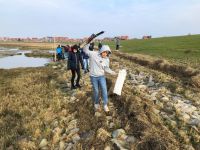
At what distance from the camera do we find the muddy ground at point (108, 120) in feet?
31.4

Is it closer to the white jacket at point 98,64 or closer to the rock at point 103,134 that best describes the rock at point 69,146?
the rock at point 103,134

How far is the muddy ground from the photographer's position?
9.57 m

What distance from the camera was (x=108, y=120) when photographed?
11.4 metres

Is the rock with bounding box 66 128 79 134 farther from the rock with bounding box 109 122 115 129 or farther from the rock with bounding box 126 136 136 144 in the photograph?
the rock with bounding box 126 136 136 144

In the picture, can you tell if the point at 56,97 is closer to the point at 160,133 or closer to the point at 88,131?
the point at 88,131

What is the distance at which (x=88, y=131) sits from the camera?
35.7ft

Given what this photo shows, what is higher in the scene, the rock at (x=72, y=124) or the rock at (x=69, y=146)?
the rock at (x=72, y=124)

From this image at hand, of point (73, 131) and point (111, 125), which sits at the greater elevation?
point (111, 125)

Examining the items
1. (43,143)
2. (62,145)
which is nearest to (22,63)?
(43,143)

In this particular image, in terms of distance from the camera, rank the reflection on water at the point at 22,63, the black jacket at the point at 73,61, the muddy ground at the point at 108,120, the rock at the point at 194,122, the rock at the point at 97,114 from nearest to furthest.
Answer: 1. the muddy ground at the point at 108,120
2. the rock at the point at 194,122
3. the rock at the point at 97,114
4. the black jacket at the point at 73,61
5. the reflection on water at the point at 22,63

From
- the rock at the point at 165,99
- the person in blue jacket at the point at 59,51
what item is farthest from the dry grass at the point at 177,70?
the person in blue jacket at the point at 59,51

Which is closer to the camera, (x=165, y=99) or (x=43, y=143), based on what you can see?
(x=43, y=143)

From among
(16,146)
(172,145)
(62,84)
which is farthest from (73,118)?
(62,84)

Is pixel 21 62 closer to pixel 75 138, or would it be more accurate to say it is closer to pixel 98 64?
pixel 98 64
